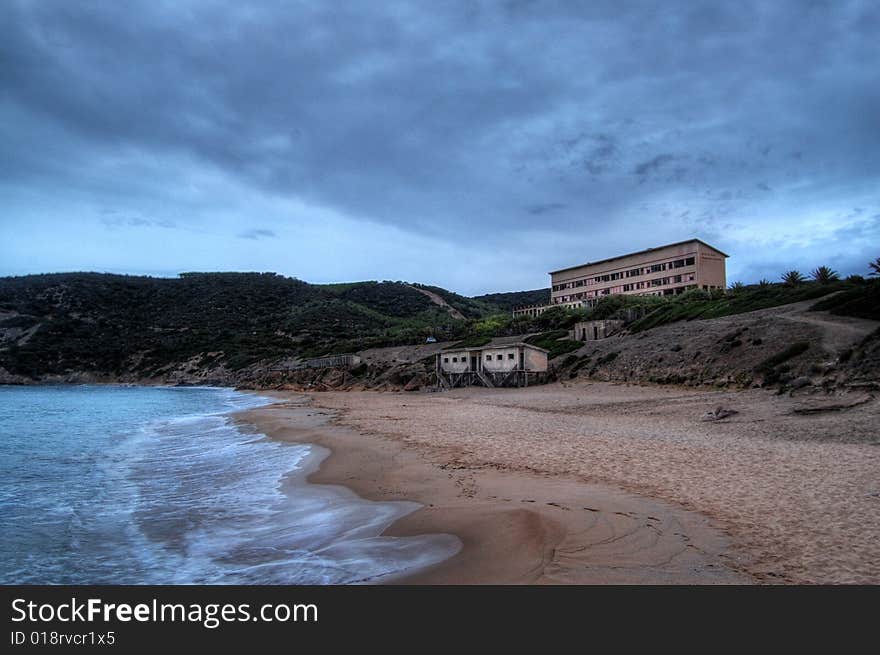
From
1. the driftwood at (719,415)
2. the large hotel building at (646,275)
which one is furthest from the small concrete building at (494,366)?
the large hotel building at (646,275)

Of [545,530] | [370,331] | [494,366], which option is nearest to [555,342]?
[494,366]

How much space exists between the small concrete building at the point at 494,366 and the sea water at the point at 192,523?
2786 cm

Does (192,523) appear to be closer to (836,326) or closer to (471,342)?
(836,326)

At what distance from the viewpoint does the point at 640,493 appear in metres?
7.75

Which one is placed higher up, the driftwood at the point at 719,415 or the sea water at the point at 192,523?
the driftwood at the point at 719,415

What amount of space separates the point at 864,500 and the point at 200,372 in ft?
303

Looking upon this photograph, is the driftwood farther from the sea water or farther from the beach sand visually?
the sea water


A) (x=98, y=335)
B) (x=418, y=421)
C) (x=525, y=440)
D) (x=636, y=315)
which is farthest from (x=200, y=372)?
(x=525, y=440)

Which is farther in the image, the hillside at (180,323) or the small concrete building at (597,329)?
the hillside at (180,323)

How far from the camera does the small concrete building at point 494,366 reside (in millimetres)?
41031

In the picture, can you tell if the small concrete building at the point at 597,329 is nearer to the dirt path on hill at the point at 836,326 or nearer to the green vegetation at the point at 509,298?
the dirt path on hill at the point at 836,326

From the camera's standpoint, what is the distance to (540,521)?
636 centimetres

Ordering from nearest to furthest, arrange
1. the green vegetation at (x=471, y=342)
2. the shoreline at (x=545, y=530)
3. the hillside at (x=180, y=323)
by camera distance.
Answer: the shoreline at (x=545, y=530), the green vegetation at (x=471, y=342), the hillside at (x=180, y=323)

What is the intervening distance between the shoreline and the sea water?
1.27ft
